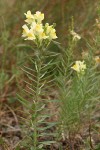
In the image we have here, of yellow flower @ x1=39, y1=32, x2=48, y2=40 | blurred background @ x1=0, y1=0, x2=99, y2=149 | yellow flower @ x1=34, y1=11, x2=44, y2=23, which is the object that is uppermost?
blurred background @ x1=0, y1=0, x2=99, y2=149


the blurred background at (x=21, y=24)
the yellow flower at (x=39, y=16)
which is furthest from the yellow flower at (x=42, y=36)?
the blurred background at (x=21, y=24)

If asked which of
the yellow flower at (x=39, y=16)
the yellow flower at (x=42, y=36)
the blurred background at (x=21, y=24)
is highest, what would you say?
the blurred background at (x=21, y=24)

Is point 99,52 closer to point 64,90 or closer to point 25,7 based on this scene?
point 64,90

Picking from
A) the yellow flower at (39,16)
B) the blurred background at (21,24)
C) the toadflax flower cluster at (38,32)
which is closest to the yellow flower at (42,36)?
the toadflax flower cluster at (38,32)

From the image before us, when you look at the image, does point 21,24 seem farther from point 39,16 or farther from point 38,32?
point 38,32

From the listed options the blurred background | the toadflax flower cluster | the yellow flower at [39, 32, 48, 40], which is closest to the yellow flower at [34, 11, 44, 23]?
the toadflax flower cluster

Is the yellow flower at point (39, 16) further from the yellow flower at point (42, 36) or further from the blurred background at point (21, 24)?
the blurred background at point (21, 24)

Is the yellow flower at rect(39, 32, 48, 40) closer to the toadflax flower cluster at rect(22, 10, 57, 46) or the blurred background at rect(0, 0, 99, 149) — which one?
the toadflax flower cluster at rect(22, 10, 57, 46)

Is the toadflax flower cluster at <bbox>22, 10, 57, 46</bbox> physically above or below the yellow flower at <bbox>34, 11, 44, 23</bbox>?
below

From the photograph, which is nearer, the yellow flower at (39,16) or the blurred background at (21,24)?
the yellow flower at (39,16)

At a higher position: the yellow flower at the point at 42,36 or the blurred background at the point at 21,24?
the blurred background at the point at 21,24

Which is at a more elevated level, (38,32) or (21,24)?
(21,24)

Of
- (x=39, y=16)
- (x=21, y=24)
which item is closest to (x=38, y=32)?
(x=39, y=16)
